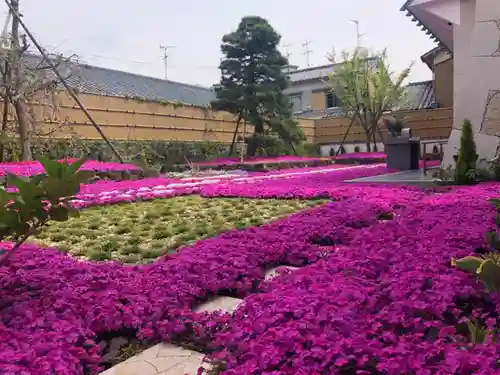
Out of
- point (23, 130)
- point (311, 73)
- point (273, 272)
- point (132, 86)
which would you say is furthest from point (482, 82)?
point (311, 73)

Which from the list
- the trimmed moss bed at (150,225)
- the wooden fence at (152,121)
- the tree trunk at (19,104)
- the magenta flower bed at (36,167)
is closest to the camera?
the trimmed moss bed at (150,225)

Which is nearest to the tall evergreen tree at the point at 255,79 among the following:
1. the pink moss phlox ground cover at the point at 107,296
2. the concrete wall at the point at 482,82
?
the concrete wall at the point at 482,82

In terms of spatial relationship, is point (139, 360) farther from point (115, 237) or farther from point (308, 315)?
point (115, 237)

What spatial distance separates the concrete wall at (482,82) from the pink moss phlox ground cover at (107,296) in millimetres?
5274

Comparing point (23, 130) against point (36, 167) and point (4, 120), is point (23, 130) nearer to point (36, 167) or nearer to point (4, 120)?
point (4, 120)

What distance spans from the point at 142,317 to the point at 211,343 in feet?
1.19

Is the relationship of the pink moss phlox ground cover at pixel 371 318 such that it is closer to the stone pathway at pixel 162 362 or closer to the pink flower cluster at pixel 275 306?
the pink flower cluster at pixel 275 306

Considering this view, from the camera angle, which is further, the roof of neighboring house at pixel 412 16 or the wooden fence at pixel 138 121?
the wooden fence at pixel 138 121

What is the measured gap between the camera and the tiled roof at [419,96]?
23062 mm

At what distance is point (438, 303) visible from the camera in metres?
1.87

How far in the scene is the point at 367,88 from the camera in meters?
19.6

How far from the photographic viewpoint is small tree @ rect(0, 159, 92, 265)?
80.7 inches

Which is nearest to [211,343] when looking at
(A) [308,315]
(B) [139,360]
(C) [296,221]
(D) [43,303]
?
(B) [139,360]

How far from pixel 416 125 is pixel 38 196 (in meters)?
20.4
